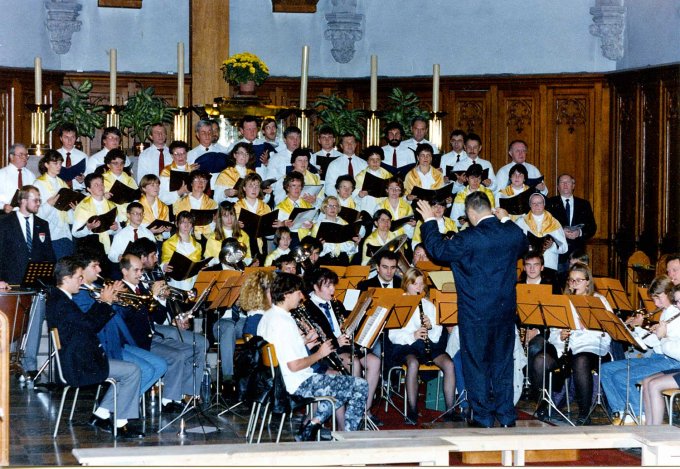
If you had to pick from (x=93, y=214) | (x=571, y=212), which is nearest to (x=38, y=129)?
(x=93, y=214)

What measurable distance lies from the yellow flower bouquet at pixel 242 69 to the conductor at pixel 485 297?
4.64 metres

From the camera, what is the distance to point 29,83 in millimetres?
13305

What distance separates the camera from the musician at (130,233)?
971 cm

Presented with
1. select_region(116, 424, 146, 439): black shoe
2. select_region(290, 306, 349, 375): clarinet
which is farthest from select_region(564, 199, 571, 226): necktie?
select_region(116, 424, 146, 439): black shoe

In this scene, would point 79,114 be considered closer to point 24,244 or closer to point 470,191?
point 24,244

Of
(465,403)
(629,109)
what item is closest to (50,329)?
(465,403)

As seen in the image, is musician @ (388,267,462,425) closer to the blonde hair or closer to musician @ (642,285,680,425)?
the blonde hair

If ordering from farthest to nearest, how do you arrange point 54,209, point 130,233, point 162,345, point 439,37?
point 439,37 → point 54,209 → point 130,233 → point 162,345

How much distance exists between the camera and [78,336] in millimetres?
7359

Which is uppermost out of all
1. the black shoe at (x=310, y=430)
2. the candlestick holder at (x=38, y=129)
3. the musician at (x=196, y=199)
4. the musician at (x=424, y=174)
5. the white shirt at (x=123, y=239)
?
the candlestick holder at (x=38, y=129)

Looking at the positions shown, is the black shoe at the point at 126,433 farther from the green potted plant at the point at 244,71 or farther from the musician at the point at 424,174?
the green potted plant at the point at 244,71

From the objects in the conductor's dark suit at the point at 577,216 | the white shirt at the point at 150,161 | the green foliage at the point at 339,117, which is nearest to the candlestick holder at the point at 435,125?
the green foliage at the point at 339,117

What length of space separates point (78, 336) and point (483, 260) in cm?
254

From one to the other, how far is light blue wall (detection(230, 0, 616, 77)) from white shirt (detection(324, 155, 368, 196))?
9.70ft
